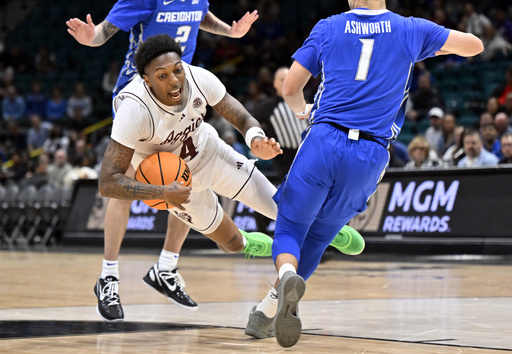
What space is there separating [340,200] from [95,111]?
53.5 ft

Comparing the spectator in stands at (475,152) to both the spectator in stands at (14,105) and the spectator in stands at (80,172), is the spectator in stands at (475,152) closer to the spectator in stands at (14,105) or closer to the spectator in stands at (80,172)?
the spectator in stands at (80,172)

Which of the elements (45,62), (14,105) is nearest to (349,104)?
(14,105)

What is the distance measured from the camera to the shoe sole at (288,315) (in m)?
3.54

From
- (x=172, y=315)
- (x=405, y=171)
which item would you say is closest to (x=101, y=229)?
(x=405, y=171)

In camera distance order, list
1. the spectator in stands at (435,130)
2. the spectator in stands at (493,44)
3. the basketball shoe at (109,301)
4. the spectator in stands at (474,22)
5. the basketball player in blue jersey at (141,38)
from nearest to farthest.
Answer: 1. the basketball shoe at (109,301)
2. the basketball player in blue jersey at (141,38)
3. the spectator in stands at (435,130)
4. the spectator in stands at (493,44)
5. the spectator in stands at (474,22)

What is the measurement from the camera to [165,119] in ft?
15.2

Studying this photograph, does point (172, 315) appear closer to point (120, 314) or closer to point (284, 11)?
point (120, 314)

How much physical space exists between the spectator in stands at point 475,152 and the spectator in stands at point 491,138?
620 mm

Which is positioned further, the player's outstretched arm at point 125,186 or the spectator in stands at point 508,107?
the spectator in stands at point 508,107

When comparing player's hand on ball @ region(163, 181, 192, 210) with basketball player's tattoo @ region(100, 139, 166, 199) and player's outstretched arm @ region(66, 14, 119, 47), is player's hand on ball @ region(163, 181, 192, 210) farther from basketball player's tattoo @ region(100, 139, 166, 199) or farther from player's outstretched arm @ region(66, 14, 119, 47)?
player's outstretched arm @ region(66, 14, 119, 47)

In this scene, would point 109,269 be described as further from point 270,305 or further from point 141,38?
point 141,38

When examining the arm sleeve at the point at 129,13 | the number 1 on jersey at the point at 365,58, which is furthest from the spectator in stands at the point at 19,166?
the number 1 on jersey at the point at 365,58

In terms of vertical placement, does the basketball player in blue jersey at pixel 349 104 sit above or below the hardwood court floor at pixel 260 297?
above

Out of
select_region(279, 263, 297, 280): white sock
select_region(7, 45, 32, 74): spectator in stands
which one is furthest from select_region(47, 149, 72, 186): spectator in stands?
select_region(279, 263, 297, 280): white sock
